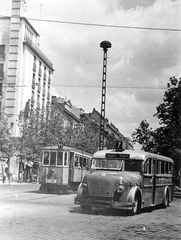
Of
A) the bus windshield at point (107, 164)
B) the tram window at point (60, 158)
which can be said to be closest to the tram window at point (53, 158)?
the tram window at point (60, 158)

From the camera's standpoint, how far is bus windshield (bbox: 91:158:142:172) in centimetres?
1273

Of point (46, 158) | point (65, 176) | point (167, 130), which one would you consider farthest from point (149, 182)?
point (167, 130)

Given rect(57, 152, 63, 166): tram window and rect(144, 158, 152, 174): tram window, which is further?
rect(57, 152, 63, 166): tram window

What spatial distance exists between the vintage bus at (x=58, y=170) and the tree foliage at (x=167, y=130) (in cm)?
910

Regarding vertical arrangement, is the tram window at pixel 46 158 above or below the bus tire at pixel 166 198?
above

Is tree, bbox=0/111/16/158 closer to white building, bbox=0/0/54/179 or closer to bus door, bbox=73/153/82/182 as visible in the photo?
white building, bbox=0/0/54/179

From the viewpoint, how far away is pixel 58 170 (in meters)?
22.6

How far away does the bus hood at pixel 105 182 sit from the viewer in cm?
1154

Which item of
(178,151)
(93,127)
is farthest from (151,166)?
(93,127)

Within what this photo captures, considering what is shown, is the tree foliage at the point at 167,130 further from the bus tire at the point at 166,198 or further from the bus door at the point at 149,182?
the bus door at the point at 149,182

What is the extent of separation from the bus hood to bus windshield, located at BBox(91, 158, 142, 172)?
62 cm

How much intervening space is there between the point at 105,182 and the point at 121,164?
1.38 metres

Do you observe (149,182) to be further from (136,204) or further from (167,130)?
(167,130)

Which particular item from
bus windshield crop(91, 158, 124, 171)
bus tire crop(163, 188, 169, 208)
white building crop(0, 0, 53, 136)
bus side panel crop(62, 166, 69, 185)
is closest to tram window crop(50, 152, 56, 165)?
bus side panel crop(62, 166, 69, 185)
